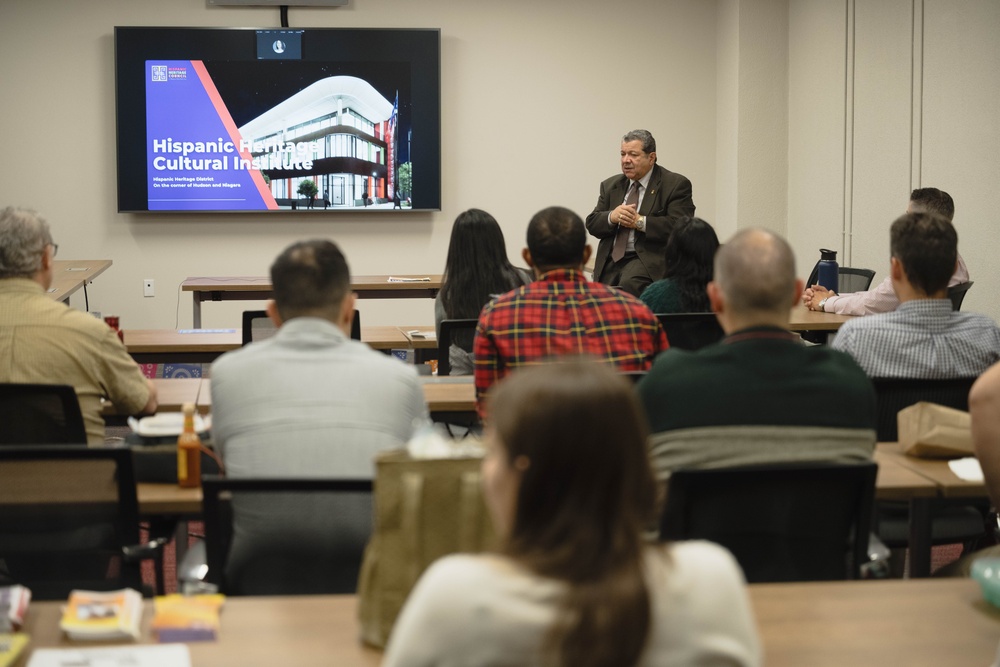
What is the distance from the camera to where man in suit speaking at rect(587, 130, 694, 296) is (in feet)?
21.1

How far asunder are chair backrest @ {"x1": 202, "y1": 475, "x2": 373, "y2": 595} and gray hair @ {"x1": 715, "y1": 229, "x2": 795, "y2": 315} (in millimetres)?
857

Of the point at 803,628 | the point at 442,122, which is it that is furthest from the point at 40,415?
the point at 442,122

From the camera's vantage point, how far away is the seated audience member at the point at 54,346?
3037mm

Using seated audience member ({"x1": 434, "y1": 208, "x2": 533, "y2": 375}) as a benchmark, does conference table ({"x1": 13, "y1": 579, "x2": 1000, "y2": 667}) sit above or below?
below

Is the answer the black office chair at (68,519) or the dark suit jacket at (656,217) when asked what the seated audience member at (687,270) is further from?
the black office chair at (68,519)

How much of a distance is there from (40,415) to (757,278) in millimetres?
1704

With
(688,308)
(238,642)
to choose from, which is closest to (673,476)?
(238,642)

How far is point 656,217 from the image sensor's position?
6445 mm

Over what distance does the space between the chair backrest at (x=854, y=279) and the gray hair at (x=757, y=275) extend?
12.8 feet

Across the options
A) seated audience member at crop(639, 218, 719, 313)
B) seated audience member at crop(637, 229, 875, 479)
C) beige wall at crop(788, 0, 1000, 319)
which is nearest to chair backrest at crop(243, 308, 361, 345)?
seated audience member at crop(639, 218, 719, 313)

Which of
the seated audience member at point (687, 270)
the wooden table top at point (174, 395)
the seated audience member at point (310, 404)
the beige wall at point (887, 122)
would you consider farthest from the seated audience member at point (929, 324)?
the beige wall at point (887, 122)

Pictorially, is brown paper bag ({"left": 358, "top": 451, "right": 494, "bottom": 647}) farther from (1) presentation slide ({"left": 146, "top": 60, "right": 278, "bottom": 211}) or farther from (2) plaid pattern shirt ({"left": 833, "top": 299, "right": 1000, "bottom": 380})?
(1) presentation slide ({"left": 146, "top": 60, "right": 278, "bottom": 211})

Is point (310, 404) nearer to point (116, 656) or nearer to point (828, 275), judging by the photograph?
point (116, 656)

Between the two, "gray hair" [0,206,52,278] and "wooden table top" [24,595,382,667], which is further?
"gray hair" [0,206,52,278]
